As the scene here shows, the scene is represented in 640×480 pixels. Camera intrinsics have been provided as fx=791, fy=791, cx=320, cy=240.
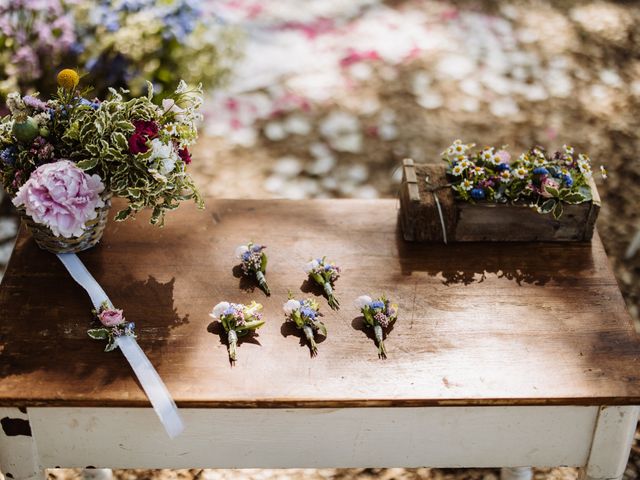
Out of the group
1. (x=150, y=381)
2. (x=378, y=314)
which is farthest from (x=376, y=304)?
(x=150, y=381)

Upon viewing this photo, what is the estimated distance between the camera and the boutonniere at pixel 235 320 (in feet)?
5.74

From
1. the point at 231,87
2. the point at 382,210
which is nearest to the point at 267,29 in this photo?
the point at 231,87

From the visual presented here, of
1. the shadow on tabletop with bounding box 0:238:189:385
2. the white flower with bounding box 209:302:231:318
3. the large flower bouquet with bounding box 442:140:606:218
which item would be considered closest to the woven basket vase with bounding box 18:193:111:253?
the shadow on tabletop with bounding box 0:238:189:385

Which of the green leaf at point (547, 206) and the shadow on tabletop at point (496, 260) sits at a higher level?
the green leaf at point (547, 206)

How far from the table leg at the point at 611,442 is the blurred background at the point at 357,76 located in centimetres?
132

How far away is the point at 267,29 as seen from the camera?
4293 millimetres

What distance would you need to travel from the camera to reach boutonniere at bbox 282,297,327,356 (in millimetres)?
1757

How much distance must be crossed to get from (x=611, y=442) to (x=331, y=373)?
0.64m

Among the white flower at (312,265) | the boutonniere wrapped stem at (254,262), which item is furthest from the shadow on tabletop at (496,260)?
the boutonniere wrapped stem at (254,262)

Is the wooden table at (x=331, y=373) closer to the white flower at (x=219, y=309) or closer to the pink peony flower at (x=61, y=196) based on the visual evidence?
the white flower at (x=219, y=309)

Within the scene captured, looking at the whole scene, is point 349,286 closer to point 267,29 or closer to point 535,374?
point 535,374

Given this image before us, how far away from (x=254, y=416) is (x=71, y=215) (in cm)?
60

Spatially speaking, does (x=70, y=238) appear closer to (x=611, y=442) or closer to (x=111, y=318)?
(x=111, y=318)

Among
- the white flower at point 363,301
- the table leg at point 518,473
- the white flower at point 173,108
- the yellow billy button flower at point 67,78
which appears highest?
the yellow billy button flower at point 67,78
